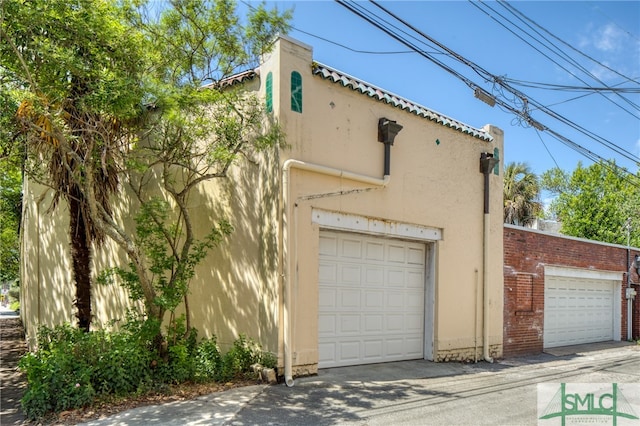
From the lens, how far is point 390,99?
9453mm

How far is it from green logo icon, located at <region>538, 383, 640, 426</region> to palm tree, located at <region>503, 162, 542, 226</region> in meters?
17.3

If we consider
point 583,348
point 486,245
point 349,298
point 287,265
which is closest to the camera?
point 287,265

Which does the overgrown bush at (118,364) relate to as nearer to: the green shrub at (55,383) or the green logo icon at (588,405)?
the green shrub at (55,383)

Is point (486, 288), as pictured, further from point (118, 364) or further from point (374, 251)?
point (118, 364)

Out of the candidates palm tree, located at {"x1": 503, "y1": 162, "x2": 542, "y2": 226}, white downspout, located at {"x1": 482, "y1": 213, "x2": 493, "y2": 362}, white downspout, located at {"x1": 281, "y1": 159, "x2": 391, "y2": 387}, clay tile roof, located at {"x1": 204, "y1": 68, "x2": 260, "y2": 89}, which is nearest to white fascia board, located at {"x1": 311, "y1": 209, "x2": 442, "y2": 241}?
white downspout, located at {"x1": 281, "y1": 159, "x2": 391, "y2": 387}

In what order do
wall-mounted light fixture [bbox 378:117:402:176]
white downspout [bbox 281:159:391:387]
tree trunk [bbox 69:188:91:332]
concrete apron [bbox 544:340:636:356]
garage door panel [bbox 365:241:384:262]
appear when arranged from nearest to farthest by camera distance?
white downspout [bbox 281:159:391:387] → wall-mounted light fixture [bbox 378:117:402:176] → garage door panel [bbox 365:241:384:262] → tree trunk [bbox 69:188:91:332] → concrete apron [bbox 544:340:636:356]

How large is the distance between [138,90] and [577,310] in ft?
45.5

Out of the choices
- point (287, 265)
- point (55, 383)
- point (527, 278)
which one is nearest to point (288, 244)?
point (287, 265)

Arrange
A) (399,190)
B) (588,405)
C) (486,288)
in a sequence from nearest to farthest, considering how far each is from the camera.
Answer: (588,405)
(399,190)
(486,288)

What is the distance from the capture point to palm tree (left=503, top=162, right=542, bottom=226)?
25.1 m

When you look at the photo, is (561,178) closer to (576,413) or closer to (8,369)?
(576,413)

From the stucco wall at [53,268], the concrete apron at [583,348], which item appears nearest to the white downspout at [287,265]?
the stucco wall at [53,268]

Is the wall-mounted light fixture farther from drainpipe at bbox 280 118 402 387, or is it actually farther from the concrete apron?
the concrete apron

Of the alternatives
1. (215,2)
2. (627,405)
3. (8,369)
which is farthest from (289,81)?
(8,369)
